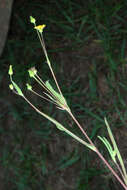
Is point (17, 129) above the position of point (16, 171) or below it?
above

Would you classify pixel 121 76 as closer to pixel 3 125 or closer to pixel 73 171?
pixel 73 171

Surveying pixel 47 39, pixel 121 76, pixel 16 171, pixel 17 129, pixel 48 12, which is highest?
pixel 48 12

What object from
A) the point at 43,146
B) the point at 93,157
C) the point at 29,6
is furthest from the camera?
the point at 29,6

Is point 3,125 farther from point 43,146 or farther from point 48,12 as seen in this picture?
point 48,12

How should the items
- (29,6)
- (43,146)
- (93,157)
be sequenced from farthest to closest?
1. (29,6)
2. (43,146)
3. (93,157)

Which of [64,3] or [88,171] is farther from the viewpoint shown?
[64,3]

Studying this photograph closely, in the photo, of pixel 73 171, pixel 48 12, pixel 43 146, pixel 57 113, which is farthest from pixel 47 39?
pixel 73 171
